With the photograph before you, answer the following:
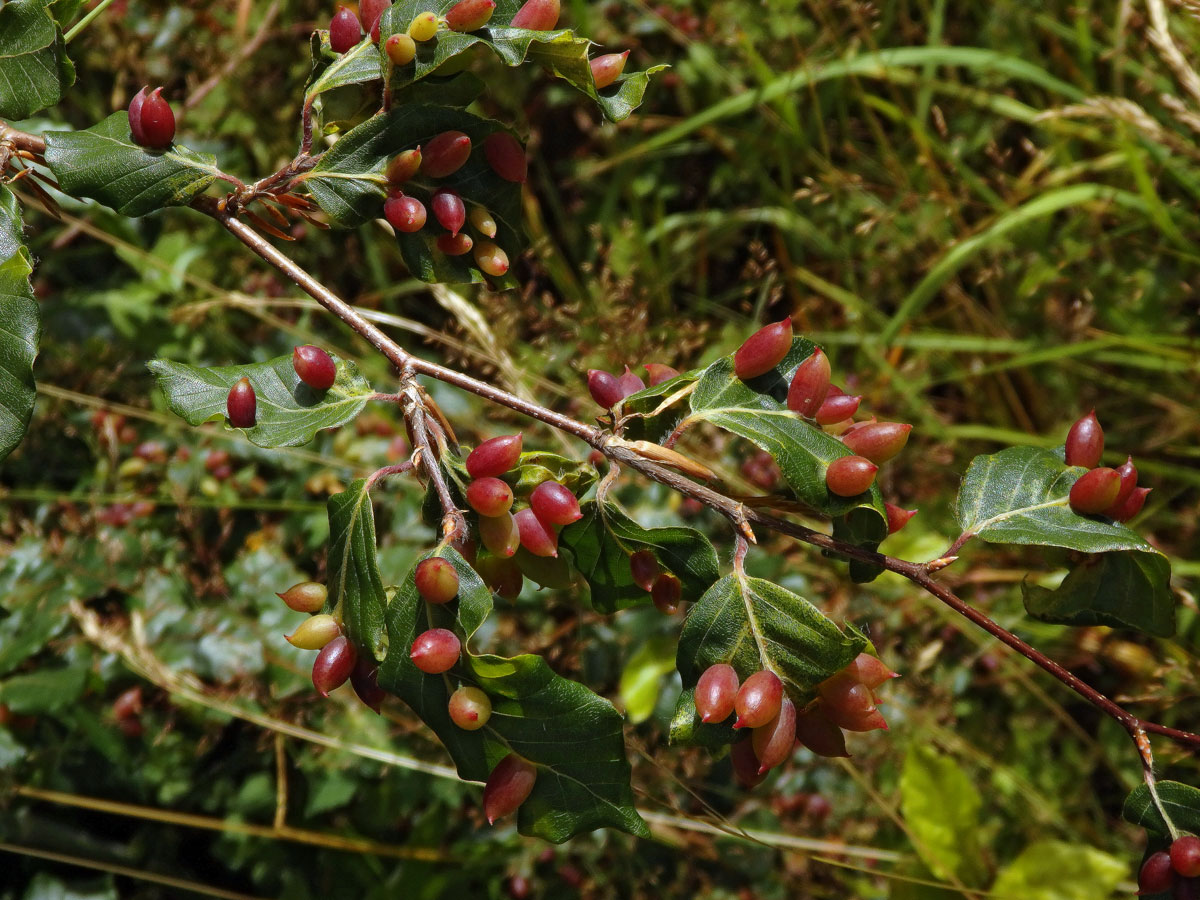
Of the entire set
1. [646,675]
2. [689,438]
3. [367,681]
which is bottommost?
[646,675]

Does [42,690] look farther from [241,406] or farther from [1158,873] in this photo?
[1158,873]

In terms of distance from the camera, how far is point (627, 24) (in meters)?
2.50

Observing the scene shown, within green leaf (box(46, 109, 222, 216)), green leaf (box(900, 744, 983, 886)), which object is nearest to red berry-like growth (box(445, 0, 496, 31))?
green leaf (box(46, 109, 222, 216))

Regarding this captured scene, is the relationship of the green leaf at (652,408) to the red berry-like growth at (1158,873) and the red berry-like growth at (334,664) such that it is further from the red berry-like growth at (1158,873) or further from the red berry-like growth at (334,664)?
the red berry-like growth at (1158,873)

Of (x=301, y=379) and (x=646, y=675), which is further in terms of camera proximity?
(x=646, y=675)

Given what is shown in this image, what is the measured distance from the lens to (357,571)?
93 cm

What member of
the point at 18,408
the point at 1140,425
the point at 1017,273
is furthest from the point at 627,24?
the point at 18,408

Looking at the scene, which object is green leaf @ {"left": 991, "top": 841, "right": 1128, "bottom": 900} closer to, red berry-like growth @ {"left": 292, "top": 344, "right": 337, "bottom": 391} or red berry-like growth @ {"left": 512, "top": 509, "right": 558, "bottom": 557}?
red berry-like growth @ {"left": 512, "top": 509, "right": 558, "bottom": 557}

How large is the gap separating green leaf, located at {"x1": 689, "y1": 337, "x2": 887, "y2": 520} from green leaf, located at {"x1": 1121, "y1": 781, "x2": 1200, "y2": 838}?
0.37m

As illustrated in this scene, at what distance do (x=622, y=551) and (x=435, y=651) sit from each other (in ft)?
0.78

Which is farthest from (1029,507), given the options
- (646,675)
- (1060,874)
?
(1060,874)

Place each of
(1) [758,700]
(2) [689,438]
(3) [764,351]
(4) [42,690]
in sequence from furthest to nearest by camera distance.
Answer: (2) [689,438] < (4) [42,690] < (3) [764,351] < (1) [758,700]

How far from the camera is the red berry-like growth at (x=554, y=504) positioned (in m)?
0.88

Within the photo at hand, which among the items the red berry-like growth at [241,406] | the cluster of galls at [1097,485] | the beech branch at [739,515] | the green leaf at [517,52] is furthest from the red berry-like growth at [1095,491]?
the red berry-like growth at [241,406]
